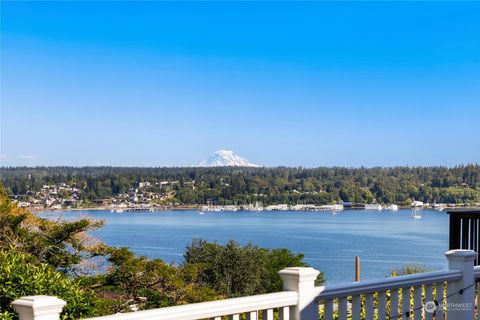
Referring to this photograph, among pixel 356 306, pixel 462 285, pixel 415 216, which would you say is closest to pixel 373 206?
pixel 415 216

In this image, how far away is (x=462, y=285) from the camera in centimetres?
521

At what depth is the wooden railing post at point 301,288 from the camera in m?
3.98

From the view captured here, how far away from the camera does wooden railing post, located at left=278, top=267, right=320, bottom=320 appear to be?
13.1ft

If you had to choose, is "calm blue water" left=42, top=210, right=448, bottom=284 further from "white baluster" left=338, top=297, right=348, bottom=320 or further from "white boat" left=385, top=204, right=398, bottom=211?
"white baluster" left=338, top=297, right=348, bottom=320

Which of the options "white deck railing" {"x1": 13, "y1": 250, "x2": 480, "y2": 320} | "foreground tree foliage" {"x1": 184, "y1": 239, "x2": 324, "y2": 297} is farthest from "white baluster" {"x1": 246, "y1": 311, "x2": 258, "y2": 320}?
"foreground tree foliage" {"x1": 184, "y1": 239, "x2": 324, "y2": 297}

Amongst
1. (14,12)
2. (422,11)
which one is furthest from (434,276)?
(422,11)

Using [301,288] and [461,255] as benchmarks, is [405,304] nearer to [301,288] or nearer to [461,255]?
[461,255]

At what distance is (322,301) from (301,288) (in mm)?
273

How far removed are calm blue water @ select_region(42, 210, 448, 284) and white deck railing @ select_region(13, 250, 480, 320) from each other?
33235 mm

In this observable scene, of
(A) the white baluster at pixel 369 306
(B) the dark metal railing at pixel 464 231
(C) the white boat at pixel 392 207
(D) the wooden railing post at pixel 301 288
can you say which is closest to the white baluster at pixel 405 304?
(A) the white baluster at pixel 369 306

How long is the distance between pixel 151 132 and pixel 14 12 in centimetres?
5457

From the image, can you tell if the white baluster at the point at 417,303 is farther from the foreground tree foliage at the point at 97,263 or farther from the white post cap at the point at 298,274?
the foreground tree foliage at the point at 97,263

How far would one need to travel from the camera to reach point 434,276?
4.88 meters

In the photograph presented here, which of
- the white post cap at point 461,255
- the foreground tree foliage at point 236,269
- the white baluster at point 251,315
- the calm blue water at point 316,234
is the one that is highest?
the white post cap at point 461,255
